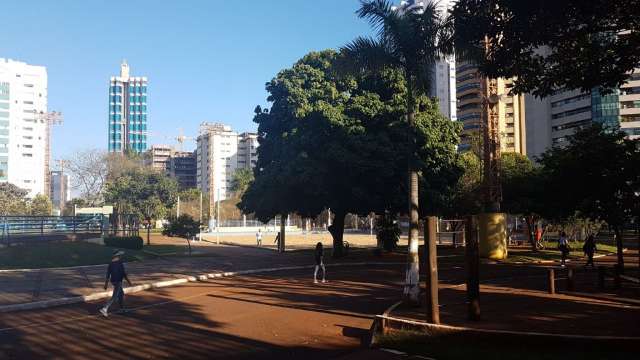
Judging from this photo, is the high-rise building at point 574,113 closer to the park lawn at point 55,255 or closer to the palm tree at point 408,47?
the park lawn at point 55,255

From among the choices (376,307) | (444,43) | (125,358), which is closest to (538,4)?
(444,43)

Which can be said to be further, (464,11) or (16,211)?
(16,211)

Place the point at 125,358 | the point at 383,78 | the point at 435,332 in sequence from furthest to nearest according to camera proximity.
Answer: the point at 383,78 < the point at 435,332 < the point at 125,358

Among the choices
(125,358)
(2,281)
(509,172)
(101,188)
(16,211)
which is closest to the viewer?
(125,358)

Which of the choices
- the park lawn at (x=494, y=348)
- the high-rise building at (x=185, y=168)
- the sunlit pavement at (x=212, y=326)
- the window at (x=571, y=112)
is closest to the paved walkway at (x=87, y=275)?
the sunlit pavement at (x=212, y=326)

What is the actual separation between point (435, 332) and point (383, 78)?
2381 centimetres

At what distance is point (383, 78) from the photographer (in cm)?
3250

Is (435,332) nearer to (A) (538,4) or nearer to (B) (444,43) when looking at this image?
(A) (538,4)

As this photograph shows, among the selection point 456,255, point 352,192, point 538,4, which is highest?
point 538,4

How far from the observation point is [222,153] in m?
178

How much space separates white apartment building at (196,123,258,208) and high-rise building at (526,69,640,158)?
8351cm

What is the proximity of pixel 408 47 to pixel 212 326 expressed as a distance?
955 cm

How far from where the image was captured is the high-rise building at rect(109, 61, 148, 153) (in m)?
180

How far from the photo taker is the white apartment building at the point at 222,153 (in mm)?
167750
